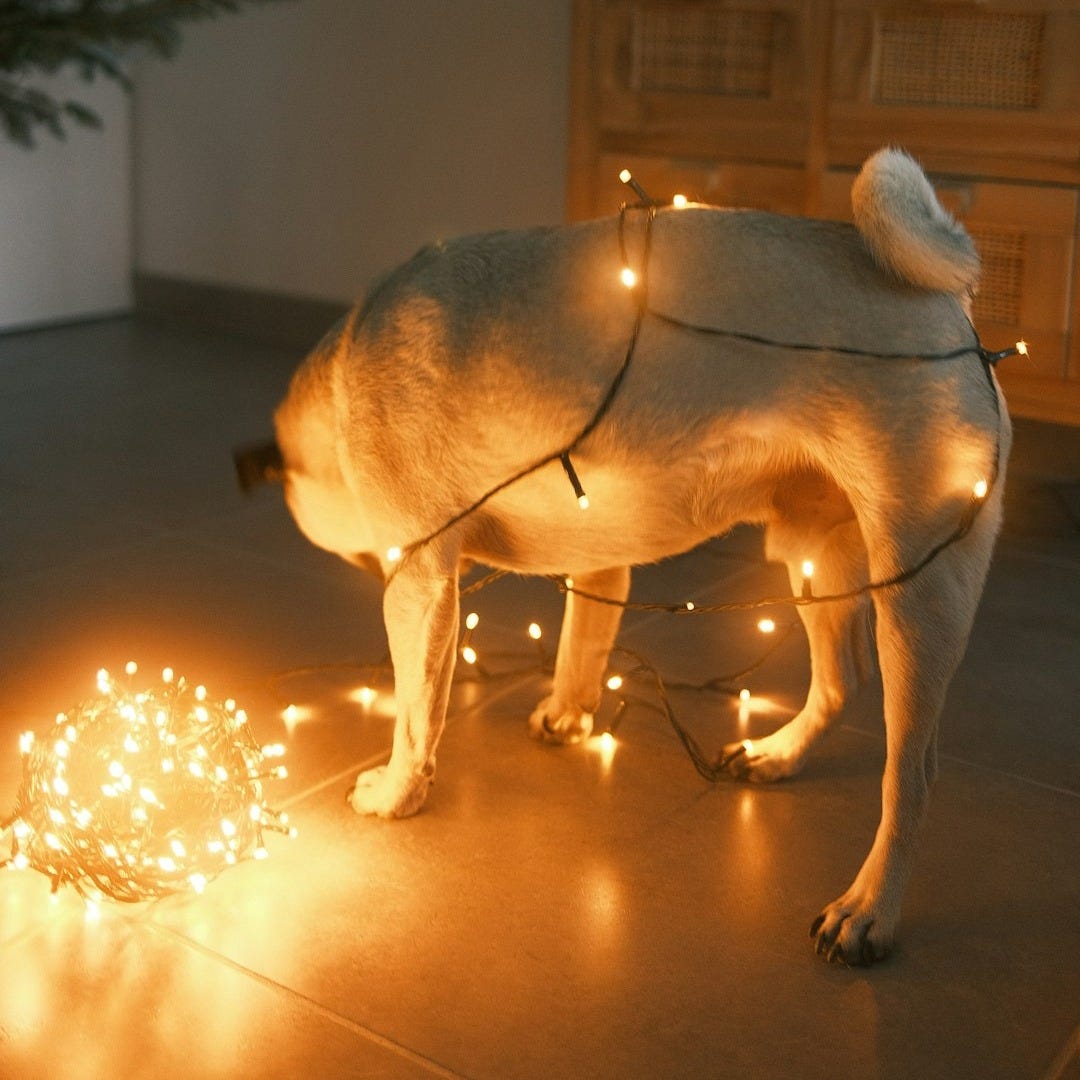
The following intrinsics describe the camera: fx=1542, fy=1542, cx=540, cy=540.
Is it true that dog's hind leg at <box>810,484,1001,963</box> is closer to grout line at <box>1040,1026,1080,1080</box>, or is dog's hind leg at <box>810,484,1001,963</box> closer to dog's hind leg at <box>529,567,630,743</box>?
grout line at <box>1040,1026,1080,1080</box>

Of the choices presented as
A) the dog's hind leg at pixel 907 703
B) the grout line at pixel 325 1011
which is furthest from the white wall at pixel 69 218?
the dog's hind leg at pixel 907 703

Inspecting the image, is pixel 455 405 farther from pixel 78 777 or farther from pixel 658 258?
pixel 78 777

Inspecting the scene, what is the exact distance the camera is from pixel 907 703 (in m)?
2.10

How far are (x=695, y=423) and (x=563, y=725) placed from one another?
0.87 metres

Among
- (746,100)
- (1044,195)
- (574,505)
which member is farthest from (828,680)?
(746,100)

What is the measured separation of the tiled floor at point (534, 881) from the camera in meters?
1.95

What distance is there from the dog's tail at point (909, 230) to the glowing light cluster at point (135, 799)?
1136mm

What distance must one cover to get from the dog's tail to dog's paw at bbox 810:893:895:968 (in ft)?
2.83

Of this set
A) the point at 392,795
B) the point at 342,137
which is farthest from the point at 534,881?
the point at 342,137

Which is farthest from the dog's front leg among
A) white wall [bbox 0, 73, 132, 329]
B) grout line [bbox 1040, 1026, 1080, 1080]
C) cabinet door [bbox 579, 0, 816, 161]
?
white wall [bbox 0, 73, 132, 329]

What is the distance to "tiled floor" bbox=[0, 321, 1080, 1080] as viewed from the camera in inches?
76.7

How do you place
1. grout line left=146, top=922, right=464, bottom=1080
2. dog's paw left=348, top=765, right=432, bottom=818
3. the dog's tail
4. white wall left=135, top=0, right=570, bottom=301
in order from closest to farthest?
grout line left=146, top=922, right=464, bottom=1080, the dog's tail, dog's paw left=348, top=765, right=432, bottom=818, white wall left=135, top=0, right=570, bottom=301

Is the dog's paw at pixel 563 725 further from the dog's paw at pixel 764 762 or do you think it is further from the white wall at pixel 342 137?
the white wall at pixel 342 137

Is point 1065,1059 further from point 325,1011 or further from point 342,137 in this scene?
point 342,137
